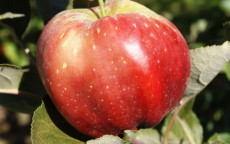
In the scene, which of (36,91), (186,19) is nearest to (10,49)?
(186,19)

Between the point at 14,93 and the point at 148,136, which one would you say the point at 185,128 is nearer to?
the point at 148,136

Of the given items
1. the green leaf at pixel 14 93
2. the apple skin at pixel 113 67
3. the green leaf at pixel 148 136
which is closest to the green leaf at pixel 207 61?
the apple skin at pixel 113 67

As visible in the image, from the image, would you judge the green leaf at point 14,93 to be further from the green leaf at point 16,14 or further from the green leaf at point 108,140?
the green leaf at point 108,140

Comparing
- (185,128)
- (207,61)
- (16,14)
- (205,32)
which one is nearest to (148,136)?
(185,128)

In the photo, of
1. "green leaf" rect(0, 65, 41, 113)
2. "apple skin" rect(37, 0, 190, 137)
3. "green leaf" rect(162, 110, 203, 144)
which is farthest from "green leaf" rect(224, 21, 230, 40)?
"green leaf" rect(0, 65, 41, 113)

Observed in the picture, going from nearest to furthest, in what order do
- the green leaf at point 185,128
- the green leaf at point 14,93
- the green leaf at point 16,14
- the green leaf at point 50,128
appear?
the green leaf at point 50,128
the green leaf at point 14,93
the green leaf at point 16,14
the green leaf at point 185,128

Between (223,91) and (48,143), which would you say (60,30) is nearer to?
(48,143)

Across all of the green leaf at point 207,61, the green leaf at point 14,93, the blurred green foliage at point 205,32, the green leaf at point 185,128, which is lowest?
the blurred green foliage at point 205,32

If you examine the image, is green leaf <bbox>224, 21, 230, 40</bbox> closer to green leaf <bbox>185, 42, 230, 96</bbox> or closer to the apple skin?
green leaf <bbox>185, 42, 230, 96</bbox>
